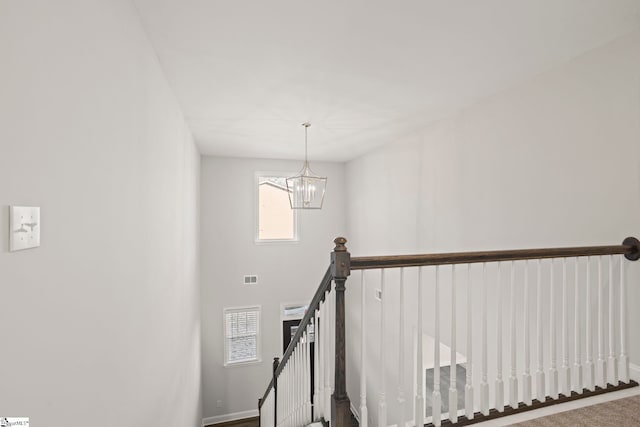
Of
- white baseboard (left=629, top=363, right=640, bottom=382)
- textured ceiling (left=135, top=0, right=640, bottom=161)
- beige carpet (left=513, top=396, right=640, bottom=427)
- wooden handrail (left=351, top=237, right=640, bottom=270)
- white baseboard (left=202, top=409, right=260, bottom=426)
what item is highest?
textured ceiling (left=135, top=0, right=640, bottom=161)

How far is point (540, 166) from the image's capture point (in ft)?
8.95

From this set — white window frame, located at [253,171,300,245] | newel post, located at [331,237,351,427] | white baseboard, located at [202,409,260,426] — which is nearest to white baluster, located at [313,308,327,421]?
newel post, located at [331,237,351,427]

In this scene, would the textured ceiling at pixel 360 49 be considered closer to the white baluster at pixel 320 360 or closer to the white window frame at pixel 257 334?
the white baluster at pixel 320 360

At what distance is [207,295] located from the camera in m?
5.93

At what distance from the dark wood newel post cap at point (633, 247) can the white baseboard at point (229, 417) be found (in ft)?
20.4

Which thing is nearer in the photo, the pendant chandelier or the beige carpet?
the beige carpet

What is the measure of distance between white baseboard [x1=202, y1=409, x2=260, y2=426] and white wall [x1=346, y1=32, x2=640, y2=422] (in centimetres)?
440

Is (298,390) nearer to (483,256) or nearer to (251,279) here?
(483,256)

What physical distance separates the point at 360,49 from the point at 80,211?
2006 millimetres

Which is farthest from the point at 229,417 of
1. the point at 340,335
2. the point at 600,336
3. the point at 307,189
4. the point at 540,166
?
the point at 540,166

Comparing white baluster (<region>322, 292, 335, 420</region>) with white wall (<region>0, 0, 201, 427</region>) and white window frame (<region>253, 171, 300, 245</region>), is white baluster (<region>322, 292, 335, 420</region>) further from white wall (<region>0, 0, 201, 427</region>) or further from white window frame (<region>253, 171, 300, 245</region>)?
white window frame (<region>253, 171, 300, 245</region>)

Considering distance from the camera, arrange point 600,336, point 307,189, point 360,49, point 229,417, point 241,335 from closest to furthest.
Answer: point 600,336 → point 360,49 → point 307,189 → point 229,417 → point 241,335

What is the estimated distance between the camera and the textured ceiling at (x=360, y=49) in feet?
6.14

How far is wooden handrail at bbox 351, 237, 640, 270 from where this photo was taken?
1602mm
